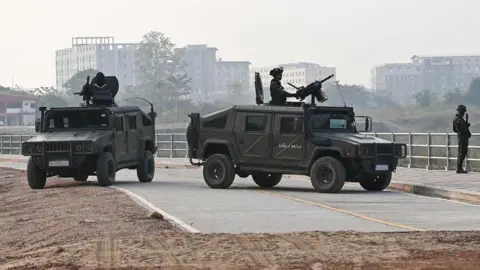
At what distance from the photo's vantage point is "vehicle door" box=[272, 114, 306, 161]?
2642 centimetres

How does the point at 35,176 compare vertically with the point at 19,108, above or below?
below

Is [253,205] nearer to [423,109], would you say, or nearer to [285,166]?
[285,166]

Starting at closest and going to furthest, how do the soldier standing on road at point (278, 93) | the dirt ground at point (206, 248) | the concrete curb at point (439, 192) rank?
1. the dirt ground at point (206, 248)
2. the concrete curb at point (439, 192)
3. the soldier standing on road at point (278, 93)

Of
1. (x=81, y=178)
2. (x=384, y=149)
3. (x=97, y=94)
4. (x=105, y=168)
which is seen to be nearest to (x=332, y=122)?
A: (x=384, y=149)

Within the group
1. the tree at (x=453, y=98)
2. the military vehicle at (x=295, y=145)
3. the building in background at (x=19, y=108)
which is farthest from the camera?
the building in background at (x=19, y=108)

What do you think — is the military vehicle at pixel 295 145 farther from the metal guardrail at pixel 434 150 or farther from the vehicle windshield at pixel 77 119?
the metal guardrail at pixel 434 150

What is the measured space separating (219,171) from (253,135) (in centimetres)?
118

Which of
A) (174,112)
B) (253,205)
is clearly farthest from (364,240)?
(174,112)

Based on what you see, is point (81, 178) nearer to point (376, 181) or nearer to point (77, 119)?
point (77, 119)

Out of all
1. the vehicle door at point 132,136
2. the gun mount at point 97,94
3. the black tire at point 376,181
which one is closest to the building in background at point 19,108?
the gun mount at point 97,94

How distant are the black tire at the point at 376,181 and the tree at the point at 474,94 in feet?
327

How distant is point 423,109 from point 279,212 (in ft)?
349

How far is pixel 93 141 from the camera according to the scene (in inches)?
1120

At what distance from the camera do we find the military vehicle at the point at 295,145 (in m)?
25.8
